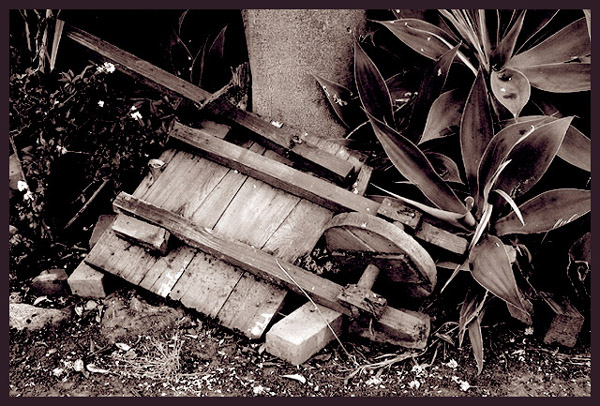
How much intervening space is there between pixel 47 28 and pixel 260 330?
5.74 feet

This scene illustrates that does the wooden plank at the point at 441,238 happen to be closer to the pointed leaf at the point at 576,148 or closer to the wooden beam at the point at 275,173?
the wooden beam at the point at 275,173

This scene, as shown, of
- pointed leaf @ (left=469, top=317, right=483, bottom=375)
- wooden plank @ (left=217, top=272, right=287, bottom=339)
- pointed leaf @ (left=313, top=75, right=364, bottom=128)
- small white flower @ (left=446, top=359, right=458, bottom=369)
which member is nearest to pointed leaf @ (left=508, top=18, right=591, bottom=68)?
pointed leaf @ (left=313, top=75, right=364, bottom=128)

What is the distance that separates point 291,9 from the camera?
2.85 metres

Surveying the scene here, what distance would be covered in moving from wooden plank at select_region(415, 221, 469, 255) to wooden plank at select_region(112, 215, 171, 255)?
1063mm

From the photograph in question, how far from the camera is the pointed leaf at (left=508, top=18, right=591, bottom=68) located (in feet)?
8.77

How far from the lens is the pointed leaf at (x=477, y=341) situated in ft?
7.93

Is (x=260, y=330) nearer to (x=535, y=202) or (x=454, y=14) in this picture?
(x=535, y=202)

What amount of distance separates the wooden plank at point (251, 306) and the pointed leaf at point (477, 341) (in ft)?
2.48

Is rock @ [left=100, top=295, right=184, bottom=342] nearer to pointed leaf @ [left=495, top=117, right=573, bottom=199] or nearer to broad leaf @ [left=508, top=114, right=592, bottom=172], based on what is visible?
pointed leaf @ [left=495, top=117, right=573, bottom=199]

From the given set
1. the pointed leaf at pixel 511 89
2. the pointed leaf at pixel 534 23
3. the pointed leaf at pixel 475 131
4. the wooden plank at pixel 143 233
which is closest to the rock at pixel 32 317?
the wooden plank at pixel 143 233

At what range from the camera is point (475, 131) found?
264cm

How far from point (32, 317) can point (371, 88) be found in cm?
172

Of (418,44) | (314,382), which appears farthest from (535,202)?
(314,382)

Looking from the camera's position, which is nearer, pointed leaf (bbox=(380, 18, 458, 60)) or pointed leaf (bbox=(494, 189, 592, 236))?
pointed leaf (bbox=(494, 189, 592, 236))
